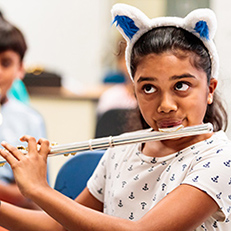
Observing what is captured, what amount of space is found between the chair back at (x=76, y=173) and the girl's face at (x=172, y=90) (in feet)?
1.03

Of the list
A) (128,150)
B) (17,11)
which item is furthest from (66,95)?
(128,150)

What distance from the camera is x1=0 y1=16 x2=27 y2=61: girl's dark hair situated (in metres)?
1.71

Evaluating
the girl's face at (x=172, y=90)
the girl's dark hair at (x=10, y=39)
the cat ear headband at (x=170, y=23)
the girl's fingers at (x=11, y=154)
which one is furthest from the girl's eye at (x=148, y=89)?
→ the girl's dark hair at (x=10, y=39)

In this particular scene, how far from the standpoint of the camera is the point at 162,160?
0.91 meters

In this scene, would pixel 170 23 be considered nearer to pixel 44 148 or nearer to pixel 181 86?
pixel 181 86

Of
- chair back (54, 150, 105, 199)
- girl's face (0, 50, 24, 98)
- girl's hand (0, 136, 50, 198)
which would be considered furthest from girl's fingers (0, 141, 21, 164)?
girl's face (0, 50, 24, 98)

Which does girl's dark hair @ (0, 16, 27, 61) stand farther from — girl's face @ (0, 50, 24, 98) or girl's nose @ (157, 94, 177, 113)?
girl's nose @ (157, 94, 177, 113)

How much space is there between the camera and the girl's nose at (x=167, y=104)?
83 centimetres

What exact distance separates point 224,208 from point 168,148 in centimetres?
18

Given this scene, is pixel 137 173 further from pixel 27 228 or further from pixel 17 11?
pixel 17 11

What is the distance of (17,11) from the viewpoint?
4.32 m

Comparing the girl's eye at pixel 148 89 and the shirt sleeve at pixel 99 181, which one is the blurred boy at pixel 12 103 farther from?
the girl's eye at pixel 148 89

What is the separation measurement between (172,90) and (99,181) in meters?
0.30

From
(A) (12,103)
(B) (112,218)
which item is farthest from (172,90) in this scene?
(A) (12,103)
